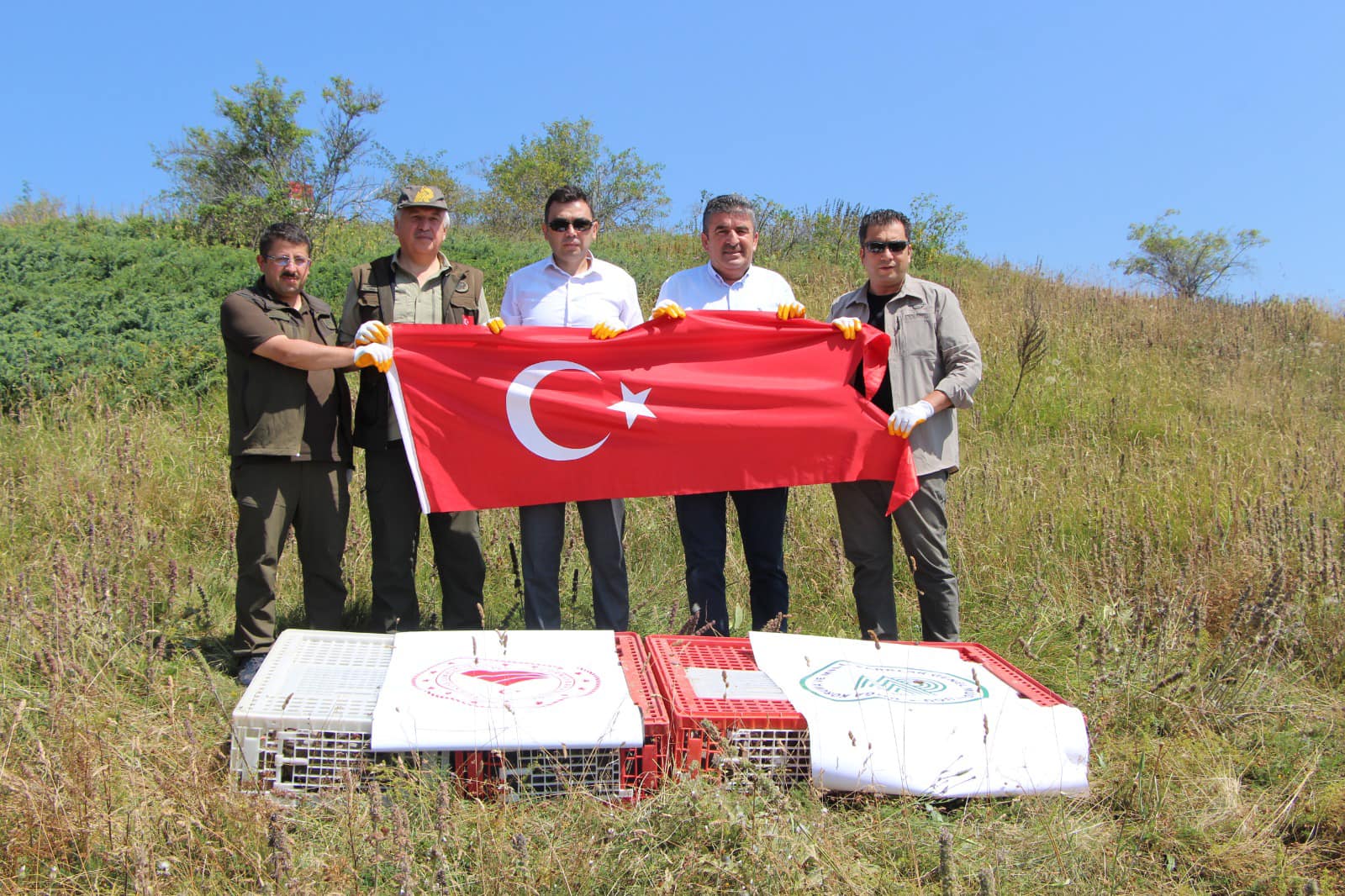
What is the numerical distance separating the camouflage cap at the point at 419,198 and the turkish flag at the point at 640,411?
1.94 ft

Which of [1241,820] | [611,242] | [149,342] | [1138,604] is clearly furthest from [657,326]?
[611,242]

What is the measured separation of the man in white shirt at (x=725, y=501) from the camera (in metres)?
4.91

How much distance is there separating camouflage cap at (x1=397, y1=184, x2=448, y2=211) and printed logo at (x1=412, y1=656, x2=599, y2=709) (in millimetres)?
2253

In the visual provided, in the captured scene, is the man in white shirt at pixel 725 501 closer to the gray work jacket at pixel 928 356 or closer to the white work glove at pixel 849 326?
the white work glove at pixel 849 326

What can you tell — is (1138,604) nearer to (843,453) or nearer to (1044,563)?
(1044,563)

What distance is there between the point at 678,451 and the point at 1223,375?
7.67m

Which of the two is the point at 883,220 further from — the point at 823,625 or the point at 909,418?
the point at 823,625

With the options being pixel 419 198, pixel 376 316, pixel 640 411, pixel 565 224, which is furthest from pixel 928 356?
pixel 376 316

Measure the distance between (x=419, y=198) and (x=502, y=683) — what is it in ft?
8.11

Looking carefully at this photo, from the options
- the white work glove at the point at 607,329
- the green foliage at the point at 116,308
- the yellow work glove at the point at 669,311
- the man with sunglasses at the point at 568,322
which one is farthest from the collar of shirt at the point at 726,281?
the green foliage at the point at 116,308

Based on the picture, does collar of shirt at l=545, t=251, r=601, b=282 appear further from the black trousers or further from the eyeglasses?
the black trousers

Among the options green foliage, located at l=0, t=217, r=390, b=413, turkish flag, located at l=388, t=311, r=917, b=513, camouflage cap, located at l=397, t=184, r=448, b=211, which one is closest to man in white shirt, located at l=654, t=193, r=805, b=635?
turkish flag, located at l=388, t=311, r=917, b=513

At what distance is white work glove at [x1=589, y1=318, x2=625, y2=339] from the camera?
482 centimetres

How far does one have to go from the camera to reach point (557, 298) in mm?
4898
